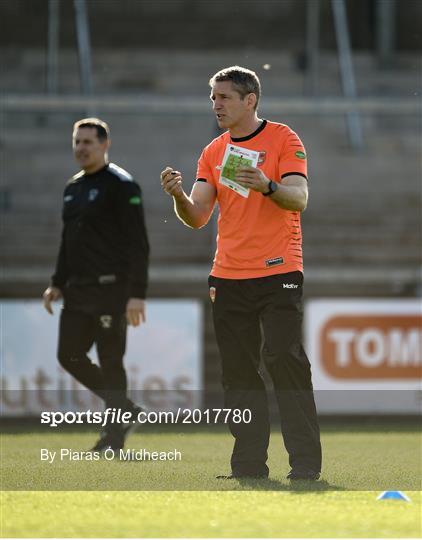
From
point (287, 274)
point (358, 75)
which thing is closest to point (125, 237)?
point (287, 274)

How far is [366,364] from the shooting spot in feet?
31.2

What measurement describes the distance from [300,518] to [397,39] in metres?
10.0

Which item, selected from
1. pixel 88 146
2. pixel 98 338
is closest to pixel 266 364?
pixel 98 338

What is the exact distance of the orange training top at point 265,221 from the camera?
5.38 meters

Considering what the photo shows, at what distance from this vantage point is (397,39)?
1365cm

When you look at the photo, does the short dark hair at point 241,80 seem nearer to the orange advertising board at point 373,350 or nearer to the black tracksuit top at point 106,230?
the black tracksuit top at point 106,230

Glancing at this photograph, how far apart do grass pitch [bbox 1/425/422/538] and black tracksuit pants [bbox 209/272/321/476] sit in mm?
141

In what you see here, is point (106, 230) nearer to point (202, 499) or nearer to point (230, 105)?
point (230, 105)

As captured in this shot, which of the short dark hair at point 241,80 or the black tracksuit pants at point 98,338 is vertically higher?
the short dark hair at point 241,80

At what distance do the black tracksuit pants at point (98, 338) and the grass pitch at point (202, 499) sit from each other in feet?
1.51

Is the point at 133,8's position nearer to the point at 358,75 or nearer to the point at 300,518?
the point at 358,75
